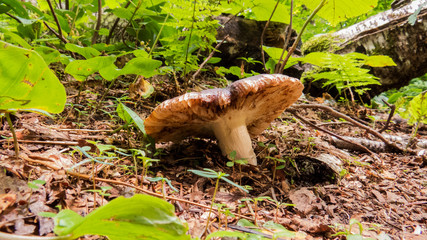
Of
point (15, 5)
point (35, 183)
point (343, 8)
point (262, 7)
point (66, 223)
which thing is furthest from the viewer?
point (262, 7)

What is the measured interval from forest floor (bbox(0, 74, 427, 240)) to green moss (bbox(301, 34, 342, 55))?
293cm

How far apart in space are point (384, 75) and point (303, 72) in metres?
2.00

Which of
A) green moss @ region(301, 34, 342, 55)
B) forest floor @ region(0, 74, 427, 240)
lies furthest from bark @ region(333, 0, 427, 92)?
forest floor @ region(0, 74, 427, 240)

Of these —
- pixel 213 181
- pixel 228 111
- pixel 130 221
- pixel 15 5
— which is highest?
pixel 15 5

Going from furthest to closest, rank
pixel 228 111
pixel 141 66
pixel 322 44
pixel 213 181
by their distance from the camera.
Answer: pixel 322 44
pixel 141 66
pixel 228 111
pixel 213 181

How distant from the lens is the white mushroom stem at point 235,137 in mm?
2129

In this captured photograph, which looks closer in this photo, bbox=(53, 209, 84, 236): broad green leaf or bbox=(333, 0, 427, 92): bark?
bbox=(53, 209, 84, 236): broad green leaf

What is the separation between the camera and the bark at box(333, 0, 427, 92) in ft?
16.5

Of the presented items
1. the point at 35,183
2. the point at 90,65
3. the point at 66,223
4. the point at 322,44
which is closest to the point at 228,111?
the point at 90,65

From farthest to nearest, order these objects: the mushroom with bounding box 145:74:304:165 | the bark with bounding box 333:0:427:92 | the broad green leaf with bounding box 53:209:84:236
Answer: the bark with bounding box 333:0:427:92 < the mushroom with bounding box 145:74:304:165 < the broad green leaf with bounding box 53:209:84:236

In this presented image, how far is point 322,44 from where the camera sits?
5.25 meters

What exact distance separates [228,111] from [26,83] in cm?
131

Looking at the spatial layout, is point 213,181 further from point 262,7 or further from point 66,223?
point 262,7

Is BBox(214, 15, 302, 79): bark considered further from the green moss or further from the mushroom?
the mushroom
